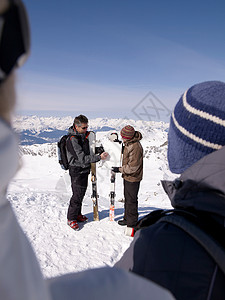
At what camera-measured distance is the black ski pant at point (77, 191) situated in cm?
451

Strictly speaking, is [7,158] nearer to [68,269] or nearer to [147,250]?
[147,250]

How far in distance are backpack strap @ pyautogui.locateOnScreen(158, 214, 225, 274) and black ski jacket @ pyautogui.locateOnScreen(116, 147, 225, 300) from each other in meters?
0.02

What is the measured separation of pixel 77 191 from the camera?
4.52m

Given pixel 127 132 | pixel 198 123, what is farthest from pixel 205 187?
pixel 127 132

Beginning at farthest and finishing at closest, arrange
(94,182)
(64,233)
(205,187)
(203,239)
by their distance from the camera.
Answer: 1. (94,182)
2. (64,233)
3. (205,187)
4. (203,239)

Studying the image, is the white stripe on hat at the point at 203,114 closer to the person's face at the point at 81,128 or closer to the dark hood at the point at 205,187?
the dark hood at the point at 205,187

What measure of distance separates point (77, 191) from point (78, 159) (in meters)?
0.77

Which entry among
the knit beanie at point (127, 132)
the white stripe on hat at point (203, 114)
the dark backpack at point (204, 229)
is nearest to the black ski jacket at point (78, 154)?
the knit beanie at point (127, 132)

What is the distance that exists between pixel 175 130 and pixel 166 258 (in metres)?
0.74

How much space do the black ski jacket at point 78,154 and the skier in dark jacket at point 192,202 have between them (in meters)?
3.13

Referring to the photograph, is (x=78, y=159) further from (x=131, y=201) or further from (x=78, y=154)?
(x=131, y=201)

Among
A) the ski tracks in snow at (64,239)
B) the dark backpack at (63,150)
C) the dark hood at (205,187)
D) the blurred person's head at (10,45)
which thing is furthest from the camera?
the dark backpack at (63,150)

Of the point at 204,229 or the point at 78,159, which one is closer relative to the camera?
the point at 204,229

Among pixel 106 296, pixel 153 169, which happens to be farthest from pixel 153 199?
pixel 106 296
